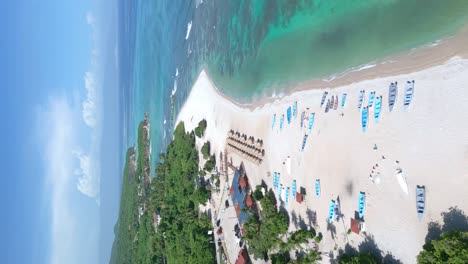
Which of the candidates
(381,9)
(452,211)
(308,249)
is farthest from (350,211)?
(381,9)

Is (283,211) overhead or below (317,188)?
below

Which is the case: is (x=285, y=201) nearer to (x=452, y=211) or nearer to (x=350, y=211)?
(x=350, y=211)

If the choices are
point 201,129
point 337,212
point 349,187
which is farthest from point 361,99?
point 201,129

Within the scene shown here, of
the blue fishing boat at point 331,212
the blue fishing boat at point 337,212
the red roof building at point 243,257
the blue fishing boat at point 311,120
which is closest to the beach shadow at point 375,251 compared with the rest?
the blue fishing boat at point 337,212

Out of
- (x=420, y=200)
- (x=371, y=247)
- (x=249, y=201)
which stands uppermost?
(x=249, y=201)

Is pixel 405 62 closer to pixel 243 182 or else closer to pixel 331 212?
pixel 331 212

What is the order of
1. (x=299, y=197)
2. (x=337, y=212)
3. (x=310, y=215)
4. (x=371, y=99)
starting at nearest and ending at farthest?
(x=371, y=99) → (x=337, y=212) → (x=310, y=215) → (x=299, y=197)
